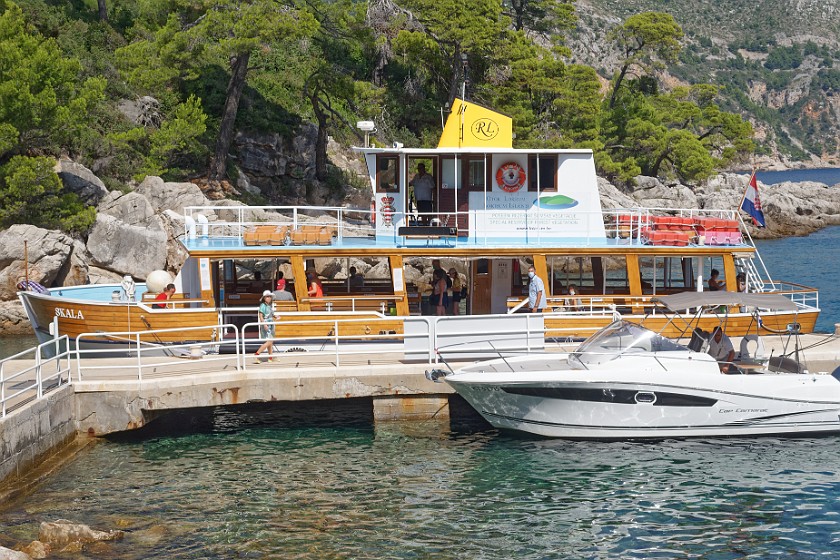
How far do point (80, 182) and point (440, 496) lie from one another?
28.0m

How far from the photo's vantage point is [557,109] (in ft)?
182

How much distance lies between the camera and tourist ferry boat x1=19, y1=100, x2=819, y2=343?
20.3m

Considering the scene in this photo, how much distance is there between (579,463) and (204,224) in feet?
33.9

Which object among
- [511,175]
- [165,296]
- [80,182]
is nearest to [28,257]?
[80,182]

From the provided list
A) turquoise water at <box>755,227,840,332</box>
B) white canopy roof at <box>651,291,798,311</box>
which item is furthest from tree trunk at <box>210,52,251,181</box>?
white canopy roof at <box>651,291,798,311</box>

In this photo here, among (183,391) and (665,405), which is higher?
(183,391)

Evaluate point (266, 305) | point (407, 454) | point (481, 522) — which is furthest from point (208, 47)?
point (481, 522)

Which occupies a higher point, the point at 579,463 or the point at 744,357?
the point at 744,357

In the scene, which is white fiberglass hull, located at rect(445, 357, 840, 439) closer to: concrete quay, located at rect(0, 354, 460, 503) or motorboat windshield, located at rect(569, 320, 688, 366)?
motorboat windshield, located at rect(569, 320, 688, 366)

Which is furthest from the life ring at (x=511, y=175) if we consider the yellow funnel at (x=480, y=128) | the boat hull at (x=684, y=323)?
the boat hull at (x=684, y=323)

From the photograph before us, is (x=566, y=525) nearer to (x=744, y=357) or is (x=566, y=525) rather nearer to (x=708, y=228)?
(x=744, y=357)

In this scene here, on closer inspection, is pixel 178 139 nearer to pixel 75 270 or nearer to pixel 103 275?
pixel 103 275

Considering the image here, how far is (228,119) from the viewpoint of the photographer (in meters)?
46.7

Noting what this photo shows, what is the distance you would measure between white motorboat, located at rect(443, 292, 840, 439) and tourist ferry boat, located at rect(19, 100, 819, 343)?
303 cm
